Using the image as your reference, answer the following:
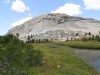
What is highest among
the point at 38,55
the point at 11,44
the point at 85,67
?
the point at 11,44

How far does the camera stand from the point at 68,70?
43.2 meters

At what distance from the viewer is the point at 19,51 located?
68.3 ft

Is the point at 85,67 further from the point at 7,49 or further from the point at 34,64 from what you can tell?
the point at 7,49

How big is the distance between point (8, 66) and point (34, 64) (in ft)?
A: 95.1

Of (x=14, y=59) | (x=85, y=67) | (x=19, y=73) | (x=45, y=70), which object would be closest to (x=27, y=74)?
(x=19, y=73)

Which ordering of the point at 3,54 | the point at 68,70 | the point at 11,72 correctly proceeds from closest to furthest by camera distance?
the point at 11,72
the point at 3,54
the point at 68,70

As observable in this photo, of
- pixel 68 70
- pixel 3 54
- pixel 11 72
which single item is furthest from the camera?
pixel 68 70

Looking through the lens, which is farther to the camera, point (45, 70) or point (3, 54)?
point (45, 70)

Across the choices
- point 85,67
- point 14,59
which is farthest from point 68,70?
point 14,59

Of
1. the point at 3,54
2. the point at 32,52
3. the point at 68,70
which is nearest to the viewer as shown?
the point at 3,54

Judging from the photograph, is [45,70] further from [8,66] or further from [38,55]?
[8,66]

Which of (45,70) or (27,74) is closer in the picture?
(27,74)

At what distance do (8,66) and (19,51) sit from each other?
1986mm

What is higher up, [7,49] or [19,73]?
[7,49]
